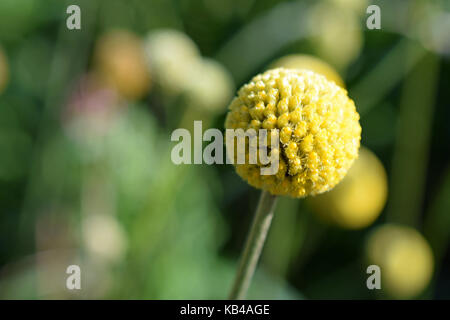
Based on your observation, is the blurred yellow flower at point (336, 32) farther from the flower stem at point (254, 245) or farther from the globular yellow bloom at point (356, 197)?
the flower stem at point (254, 245)

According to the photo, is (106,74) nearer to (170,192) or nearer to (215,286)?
(170,192)

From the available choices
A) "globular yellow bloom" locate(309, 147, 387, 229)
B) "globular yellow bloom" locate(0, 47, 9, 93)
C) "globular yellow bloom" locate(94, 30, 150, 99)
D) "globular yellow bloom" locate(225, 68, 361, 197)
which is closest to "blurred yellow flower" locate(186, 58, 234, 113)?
"globular yellow bloom" locate(94, 30, 150, 99)

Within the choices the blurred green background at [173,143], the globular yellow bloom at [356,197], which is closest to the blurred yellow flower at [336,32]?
the blurred green background at [173,143]

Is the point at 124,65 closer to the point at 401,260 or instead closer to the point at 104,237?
the point at 104,237

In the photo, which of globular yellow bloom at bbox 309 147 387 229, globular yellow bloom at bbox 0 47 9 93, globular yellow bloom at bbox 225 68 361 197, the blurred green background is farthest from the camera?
globular yellow bloom at bbox 0 47 9 93

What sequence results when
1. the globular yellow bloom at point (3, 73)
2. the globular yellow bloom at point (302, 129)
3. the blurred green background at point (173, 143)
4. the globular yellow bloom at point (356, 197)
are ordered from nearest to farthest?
the globular yellow bloom at point (302, 129), the globular yellow bloom at point (356, 197), the blurred green background at point (173, 143), the globular yellow bloom at point (3, 73)

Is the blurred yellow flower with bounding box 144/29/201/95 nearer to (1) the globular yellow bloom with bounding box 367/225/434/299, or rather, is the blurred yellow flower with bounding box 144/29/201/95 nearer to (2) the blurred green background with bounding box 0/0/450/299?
(2) the blurred green background with bounding box 0/0/450/299
